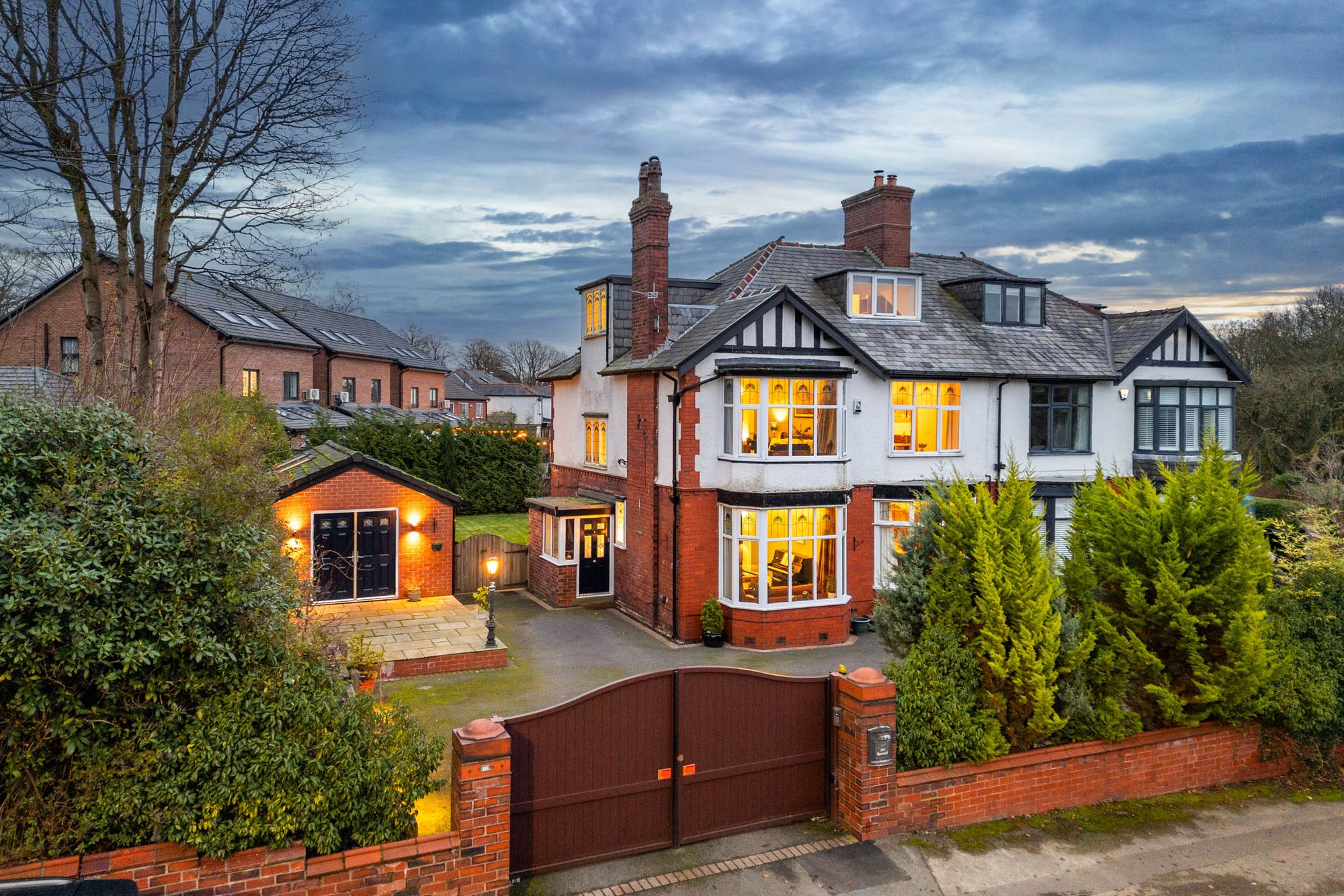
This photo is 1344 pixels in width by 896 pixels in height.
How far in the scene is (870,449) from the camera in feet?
64.6

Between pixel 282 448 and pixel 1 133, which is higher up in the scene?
pixel 1 133

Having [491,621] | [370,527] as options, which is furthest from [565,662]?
[370,527]

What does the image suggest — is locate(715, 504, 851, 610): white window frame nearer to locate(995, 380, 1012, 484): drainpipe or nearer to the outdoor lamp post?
locate(995, 380, 1012, 484): drainpipe

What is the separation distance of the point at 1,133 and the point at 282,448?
587 inches

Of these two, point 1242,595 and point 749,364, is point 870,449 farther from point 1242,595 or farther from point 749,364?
point 1242,595

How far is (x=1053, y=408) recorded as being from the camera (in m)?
21.2

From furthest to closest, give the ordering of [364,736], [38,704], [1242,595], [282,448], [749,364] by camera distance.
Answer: [282,448]
[749,364]
[1242,595]
[364,736]
[38,704]

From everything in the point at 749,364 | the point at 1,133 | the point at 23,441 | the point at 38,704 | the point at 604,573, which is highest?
the point at 1,133

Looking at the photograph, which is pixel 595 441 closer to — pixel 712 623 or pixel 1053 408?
pixel 712 623

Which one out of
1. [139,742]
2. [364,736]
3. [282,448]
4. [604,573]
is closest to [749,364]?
[604,573]

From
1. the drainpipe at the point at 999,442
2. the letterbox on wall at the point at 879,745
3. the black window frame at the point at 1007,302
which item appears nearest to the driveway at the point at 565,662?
the letterbox on wall at the point at 879,745

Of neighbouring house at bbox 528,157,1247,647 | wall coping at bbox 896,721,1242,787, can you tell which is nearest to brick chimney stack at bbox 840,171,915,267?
neighbouring house at bbox 528,157,1247,647

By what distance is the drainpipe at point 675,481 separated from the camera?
18231 millimetres

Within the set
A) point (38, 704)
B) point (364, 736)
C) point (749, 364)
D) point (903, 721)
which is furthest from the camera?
point (749, 364)
